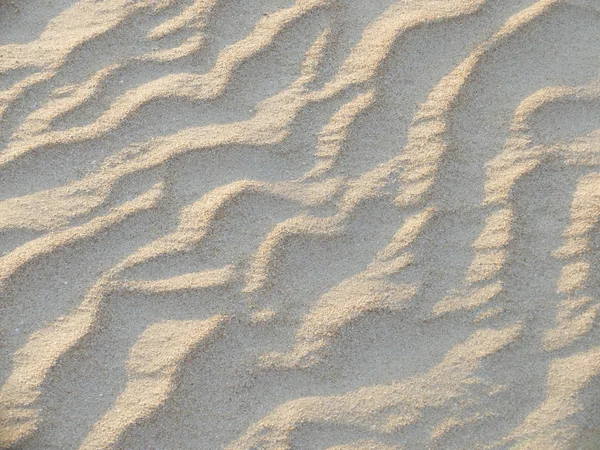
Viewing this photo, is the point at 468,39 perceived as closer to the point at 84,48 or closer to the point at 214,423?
the point at 84,48

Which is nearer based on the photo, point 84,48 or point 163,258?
point 163,258

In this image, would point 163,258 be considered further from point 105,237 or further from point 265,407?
point 265,407

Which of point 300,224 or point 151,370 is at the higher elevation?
point 300,224

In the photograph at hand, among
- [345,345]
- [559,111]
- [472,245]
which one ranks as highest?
[559,111]

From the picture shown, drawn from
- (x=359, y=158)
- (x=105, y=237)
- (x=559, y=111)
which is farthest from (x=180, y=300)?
(x=559, y=111)

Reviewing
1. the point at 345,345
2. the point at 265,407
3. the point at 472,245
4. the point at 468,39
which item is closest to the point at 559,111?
the point at 468,39

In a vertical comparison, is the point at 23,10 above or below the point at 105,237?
above
